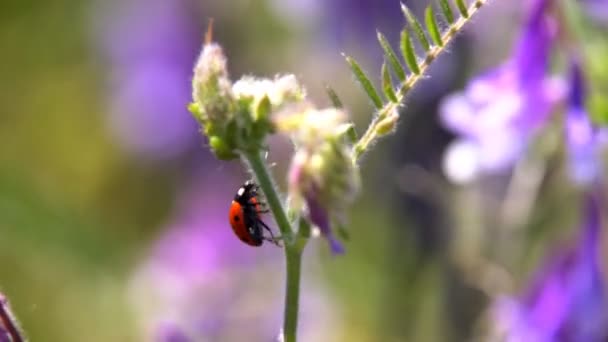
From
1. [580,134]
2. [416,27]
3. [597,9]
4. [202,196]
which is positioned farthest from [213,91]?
[202,196]

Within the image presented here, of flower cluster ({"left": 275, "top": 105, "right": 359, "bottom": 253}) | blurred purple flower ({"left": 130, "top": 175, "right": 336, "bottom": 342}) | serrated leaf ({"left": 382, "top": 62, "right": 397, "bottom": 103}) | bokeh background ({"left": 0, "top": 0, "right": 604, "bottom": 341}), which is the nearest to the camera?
flower cluster ({"left": 275, "top": 105, "right": 359, "bottom": 253})

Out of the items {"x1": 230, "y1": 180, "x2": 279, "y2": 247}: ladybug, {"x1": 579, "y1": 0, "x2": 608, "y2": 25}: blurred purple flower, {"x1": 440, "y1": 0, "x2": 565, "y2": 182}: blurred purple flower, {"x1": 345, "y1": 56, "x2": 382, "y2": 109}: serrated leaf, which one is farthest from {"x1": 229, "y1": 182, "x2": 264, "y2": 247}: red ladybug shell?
{"x1": 579, "y1": 0, "x2": 608, "y2": 25}: blurred purple flower

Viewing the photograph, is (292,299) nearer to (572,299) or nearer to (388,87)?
(388,87)

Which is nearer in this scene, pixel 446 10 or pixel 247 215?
pixel 446 10

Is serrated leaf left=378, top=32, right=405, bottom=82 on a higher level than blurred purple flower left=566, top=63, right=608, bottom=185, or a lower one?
Answer: lower

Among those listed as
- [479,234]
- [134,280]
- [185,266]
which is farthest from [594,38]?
[134,280]

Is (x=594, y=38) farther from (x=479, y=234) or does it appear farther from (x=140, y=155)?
(x=140, y=155)

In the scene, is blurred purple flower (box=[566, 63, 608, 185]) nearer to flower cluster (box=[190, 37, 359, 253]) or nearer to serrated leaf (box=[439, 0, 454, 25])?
serrated leaf (box=[439, 0, 454, 25])

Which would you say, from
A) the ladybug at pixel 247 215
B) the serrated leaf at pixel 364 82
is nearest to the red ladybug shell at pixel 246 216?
the ladybug at pixel 247 215
